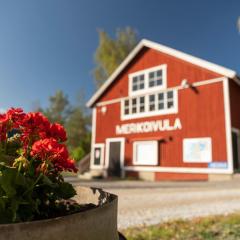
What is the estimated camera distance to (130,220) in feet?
18.4

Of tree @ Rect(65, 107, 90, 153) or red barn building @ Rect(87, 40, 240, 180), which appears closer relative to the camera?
red barn building @ Rect(87, 40, 240, 180)

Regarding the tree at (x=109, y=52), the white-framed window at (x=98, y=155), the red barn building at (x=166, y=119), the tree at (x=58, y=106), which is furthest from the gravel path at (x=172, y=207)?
the tree at (x=58, y=106)

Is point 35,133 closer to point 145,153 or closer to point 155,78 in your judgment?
point 145,153

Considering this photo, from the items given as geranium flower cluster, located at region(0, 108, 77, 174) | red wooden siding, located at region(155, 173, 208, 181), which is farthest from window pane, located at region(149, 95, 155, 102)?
geranium flower cluster, located at region(0, 108, 77, 174)

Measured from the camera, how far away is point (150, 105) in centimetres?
1828

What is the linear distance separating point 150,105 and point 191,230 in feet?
46.1

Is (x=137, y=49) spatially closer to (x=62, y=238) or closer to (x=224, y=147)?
(x=224, y=147)

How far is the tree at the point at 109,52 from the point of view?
35156 millimetres

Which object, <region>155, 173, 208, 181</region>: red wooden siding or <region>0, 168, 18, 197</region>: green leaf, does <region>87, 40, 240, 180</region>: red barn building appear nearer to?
<region>155, 173, 208, 181</region>: red wooden siding

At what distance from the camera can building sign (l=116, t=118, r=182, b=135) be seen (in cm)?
1694

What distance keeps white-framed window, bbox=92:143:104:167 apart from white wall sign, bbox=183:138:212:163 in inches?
247

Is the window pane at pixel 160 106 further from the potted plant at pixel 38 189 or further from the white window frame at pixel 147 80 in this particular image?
the potted plant at pixel 38 189

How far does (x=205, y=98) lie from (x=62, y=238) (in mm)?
15540

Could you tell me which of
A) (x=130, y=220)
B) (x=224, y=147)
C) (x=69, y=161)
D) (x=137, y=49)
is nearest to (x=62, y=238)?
(x=69, y=161)
